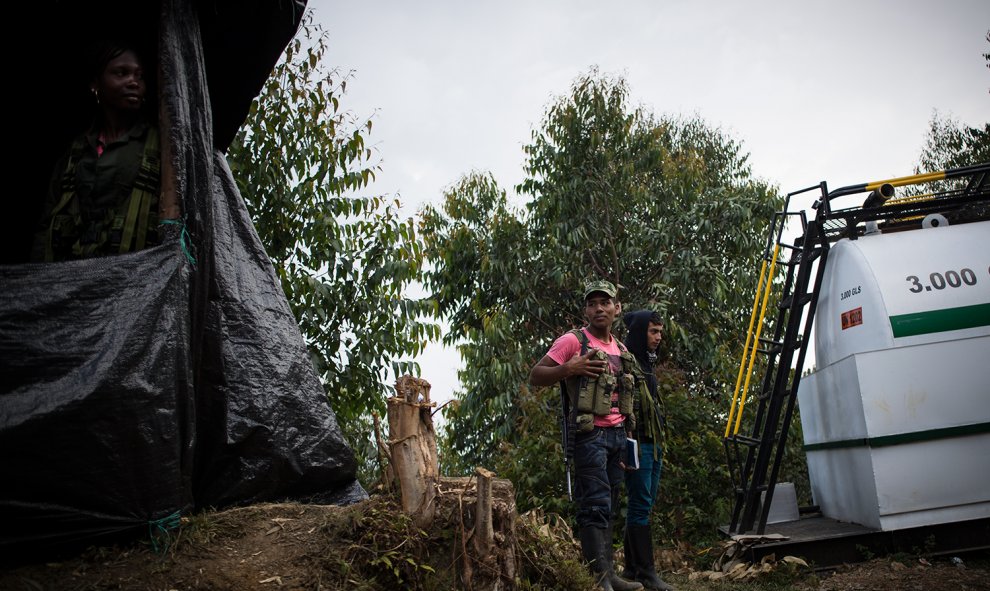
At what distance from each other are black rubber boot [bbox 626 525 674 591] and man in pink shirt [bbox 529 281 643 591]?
593 millimetres

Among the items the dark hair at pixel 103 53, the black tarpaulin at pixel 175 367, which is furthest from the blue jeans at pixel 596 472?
the dark hair at pixel 103 53

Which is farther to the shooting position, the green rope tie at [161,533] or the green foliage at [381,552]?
the green foliage at [381,552]

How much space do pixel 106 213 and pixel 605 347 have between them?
122 inches

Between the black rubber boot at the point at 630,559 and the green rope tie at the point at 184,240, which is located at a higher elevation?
the green rope tie at the point at 184,240

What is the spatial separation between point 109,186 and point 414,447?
1.82 meters

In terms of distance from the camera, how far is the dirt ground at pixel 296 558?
2.58m

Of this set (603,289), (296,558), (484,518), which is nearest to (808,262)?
(603,289)

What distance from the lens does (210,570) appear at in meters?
2.71

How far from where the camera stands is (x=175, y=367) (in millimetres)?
2902

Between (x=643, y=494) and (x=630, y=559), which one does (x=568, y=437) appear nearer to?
(x=643, y=494)

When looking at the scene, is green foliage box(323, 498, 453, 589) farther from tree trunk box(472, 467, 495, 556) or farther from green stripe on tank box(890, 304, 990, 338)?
green stripe on tank box(890, 304, 990, 338)

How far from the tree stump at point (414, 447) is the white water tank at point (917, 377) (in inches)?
160

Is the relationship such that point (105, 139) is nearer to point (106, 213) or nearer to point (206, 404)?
point (106, 213)

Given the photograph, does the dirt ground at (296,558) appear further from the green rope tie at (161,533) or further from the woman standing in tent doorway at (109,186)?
the woman standing in tent doorway at (109,186)
